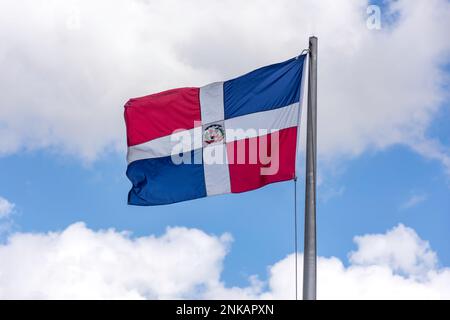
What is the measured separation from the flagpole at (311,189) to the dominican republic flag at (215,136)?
0.48 metres

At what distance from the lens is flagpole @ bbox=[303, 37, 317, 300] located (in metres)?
14.6

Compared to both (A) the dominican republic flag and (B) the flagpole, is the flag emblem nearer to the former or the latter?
(A) the dominican republic flag

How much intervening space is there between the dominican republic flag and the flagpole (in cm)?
48

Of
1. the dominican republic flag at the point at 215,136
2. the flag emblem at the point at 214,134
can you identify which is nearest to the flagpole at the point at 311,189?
the dominican republic flag at the point at 215,136

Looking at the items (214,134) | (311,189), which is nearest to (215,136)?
(214,134)

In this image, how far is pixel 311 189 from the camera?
15.3 metres

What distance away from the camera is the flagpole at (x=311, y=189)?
14.6m

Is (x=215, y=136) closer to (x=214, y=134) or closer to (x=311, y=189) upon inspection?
(x=214, y=134)

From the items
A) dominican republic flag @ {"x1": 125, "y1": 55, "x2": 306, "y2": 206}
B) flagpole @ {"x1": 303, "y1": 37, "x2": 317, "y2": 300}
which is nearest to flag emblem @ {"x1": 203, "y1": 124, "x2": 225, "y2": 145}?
dominican republic flag @ {"x1": 125, "y1": 55, "x2": 306, "y2": 206}
